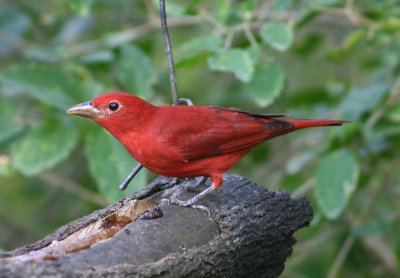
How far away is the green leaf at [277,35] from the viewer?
3.86 m

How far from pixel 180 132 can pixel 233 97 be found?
8.28 ft

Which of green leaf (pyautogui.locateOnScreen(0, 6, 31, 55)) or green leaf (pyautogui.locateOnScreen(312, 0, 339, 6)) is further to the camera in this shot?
green leaf (pyautogui.locateOnScreen(0, 6, 31, 55))

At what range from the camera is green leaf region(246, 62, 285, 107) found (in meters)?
4.00

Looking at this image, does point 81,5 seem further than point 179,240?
Yes

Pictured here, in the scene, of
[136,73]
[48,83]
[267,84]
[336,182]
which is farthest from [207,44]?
[336,182]

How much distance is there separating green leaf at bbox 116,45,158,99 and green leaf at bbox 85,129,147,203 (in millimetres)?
331

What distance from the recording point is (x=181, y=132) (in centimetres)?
340

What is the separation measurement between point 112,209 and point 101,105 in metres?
0.76

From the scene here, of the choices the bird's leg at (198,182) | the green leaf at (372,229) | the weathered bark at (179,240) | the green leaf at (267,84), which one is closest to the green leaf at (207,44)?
A: the green leaf at (267,84)

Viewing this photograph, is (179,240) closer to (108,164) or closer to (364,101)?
(108,164)

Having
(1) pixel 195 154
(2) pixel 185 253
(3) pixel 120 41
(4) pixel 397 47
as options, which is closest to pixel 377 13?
(4) pixel 397 47

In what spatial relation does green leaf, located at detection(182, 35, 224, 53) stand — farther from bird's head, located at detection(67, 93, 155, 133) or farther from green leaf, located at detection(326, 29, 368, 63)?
green leaf, located at detection(326, 29, 368, 63)

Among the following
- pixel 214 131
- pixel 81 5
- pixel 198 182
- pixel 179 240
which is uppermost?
pixel 81 5

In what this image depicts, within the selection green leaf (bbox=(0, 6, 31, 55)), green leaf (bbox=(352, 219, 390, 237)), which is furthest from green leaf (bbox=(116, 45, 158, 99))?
green leaf (bbox=(352, 219, 390, 237))
